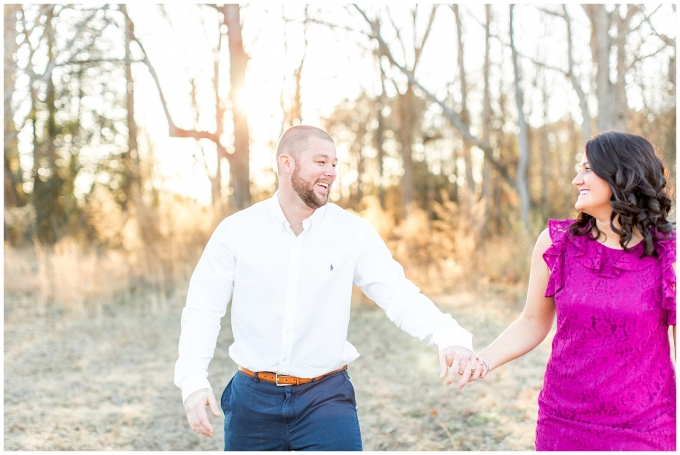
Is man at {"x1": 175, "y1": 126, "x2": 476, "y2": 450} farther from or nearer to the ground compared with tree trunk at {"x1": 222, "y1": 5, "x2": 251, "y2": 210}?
nearer to the ground

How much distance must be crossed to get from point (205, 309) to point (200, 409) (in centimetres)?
46

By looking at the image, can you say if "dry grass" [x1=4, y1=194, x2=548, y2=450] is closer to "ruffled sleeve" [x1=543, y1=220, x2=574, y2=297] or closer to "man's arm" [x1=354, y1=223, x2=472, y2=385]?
"man's arm" [x1=354, y1=223, x2=472, y2=385]

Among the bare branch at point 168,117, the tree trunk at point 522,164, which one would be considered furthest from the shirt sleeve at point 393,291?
the tree trunk at point 522,164

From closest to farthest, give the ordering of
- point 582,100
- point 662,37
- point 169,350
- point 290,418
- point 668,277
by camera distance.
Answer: point 668,277 → point 290,418 → point 169,350 → point 662,37 → point 582,100

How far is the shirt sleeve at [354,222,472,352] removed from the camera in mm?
2980

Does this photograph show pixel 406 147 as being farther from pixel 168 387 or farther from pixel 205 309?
pixel 205 309

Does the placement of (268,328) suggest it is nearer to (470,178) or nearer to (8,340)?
(8,340)

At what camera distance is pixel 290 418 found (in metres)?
2.73

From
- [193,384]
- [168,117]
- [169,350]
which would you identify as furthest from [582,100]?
[193,384]

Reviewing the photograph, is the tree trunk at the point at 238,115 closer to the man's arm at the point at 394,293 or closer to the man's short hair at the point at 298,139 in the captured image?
the man's short hair at the point at 298,139

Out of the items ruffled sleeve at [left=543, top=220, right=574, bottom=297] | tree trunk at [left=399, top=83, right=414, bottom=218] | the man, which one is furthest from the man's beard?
tree trunk at [left=399, top=83, right=414, bottom=218]

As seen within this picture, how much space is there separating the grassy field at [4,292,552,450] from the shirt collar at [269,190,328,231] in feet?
8.05

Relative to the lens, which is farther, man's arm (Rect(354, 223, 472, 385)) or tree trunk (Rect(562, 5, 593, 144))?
tree trunk (Rect(562, 5, 593, 144))

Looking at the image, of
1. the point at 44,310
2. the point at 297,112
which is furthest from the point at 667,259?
the point at 297,112
